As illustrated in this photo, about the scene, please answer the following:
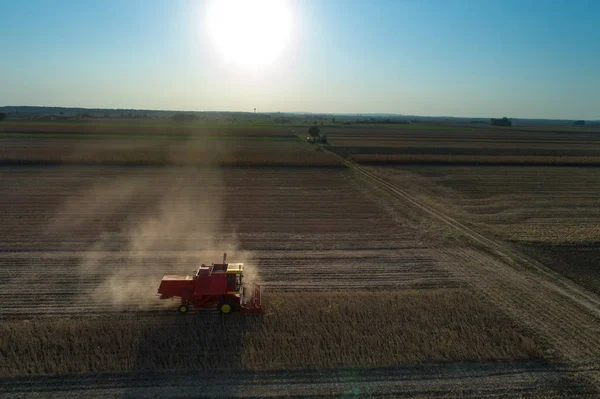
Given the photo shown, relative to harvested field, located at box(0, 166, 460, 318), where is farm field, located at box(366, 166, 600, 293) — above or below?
above

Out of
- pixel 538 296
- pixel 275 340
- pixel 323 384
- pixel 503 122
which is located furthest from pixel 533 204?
pixel 503 122

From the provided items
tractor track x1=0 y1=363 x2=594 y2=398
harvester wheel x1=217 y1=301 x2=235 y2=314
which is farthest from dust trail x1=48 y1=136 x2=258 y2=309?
tractor track x1=0 y1=363 x2=594 y2=398

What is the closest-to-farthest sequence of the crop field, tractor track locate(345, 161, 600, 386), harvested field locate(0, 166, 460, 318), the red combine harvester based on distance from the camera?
the crop field < tractor track locate(345, 161, 600, 386) < the red combine harvester < harvested field locate(0, 166, 460, 318)

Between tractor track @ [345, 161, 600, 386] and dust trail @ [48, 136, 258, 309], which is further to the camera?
dust trail @ [48, 136, 258, 309]

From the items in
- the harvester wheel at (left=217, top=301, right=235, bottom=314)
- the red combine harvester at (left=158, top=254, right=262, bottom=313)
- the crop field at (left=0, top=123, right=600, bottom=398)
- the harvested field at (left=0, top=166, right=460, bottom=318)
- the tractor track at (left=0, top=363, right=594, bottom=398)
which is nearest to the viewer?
the tractor track at (left=0, top=363, right=594, bottom=398)

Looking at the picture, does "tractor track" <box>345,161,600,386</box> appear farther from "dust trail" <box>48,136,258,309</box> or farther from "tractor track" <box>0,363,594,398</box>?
"dust trail" <box>48,136,258,309</box>

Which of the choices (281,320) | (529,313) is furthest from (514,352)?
(281,320)
